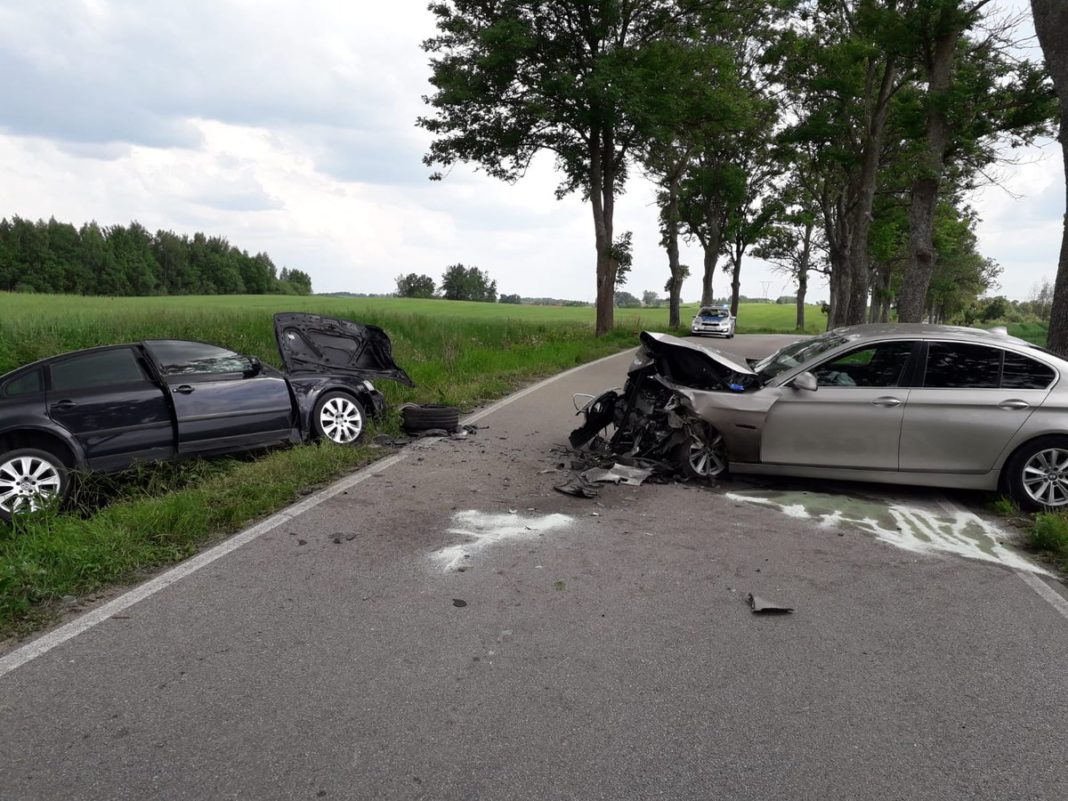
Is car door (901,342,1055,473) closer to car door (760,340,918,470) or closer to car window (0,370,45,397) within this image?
car door (760,340,918,470)

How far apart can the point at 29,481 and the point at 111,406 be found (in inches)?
36.1

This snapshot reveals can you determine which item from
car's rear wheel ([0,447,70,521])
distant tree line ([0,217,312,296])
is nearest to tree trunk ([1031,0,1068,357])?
car's rear wheel ([0,447,70,521])

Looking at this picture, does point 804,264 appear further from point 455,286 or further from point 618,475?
point 455,286

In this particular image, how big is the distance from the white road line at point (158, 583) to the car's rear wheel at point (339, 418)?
5.35ft

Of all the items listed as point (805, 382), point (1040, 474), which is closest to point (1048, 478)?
point (1040, 474)

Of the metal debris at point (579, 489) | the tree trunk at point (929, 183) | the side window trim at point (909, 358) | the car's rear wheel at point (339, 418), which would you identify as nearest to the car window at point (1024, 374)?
the side window trim at point (909, 358)

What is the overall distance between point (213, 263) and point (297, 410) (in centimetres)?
10747

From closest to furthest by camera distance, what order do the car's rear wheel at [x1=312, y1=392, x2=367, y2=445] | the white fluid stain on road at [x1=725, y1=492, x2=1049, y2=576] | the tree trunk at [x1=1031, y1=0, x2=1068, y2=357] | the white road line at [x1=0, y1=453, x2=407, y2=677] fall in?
the white road line at [x1=0, y1=453, x2=407, y2=677], the white fluid stain on road at [x1=725, y1=492, x2=1049, y2=576], the car's rear wheel at [x1=312, y1=392, x2=367, y2=445], the tree trunk at [x1=1031, y1=0, x2=1068, y2=357]

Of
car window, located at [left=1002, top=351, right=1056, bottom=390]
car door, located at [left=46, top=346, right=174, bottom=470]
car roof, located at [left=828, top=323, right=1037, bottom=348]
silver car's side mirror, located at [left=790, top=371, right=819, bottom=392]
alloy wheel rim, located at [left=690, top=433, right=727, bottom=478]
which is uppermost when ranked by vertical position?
car roof, located at [left=828, top=323, right=1037, bottom=348]

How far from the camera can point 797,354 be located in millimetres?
6879

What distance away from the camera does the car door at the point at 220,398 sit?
6848 mm

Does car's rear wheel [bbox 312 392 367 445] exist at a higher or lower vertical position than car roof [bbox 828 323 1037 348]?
lower

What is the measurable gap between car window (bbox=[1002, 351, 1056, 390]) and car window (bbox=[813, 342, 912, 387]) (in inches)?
30.4

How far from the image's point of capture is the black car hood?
880 cm
